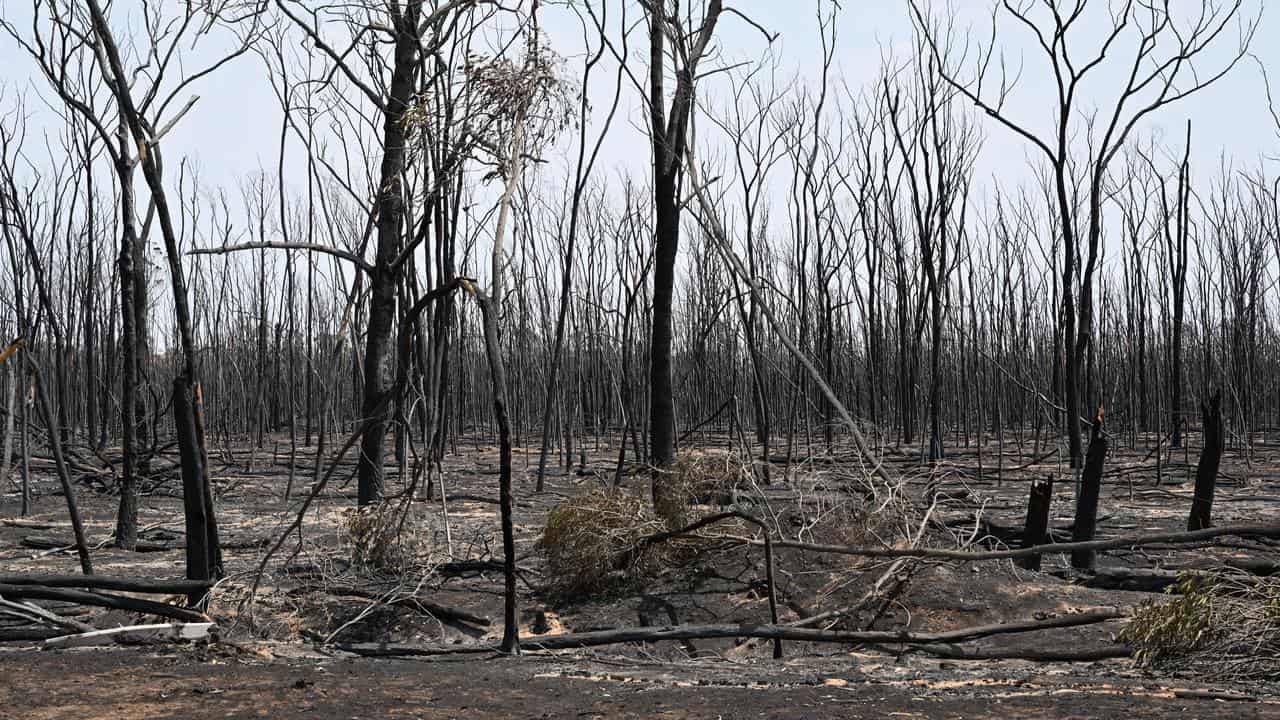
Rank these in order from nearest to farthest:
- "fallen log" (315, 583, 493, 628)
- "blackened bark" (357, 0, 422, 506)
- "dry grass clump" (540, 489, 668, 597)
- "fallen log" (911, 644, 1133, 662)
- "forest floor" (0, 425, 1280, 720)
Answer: "forest floor" (0, 425, 1280, 720)
"fallen log" (911, 644, 1133, 662)
"fallen log" (315, 583, 493, 628)
"dry grass clump" (540, 489, 668, 597)
"blackened bark" (357, 0, 422, 506)

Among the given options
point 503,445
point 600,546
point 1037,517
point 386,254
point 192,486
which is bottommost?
point 600,546

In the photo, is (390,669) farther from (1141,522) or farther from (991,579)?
(1141,522)

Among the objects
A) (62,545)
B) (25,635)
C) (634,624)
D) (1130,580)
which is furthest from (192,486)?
(1130,580)

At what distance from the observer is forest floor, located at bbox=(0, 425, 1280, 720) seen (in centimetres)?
346

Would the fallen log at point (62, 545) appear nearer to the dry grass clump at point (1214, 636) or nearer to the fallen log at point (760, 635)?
the fallen log at point (760, 635)

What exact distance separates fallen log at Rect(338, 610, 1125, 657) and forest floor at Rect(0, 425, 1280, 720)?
0.26ft

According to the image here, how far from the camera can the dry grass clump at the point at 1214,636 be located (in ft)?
12.8

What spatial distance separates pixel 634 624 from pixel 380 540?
1.59 m

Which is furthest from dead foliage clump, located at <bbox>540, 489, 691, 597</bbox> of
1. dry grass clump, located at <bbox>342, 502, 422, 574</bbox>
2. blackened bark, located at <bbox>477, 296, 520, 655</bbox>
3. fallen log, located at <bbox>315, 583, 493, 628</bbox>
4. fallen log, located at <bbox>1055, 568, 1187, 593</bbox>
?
fallen log, located at <bbox>1055, 568, 1187, 593</bbox>

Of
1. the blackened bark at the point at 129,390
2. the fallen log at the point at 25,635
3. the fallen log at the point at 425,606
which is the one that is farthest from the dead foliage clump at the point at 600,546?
the blackened bark at the point at 129,390

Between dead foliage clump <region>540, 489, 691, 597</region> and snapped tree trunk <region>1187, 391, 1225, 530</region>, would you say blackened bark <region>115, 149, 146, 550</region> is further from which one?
snapped tree trunk <region>1187, 391, 1225, 530</region>

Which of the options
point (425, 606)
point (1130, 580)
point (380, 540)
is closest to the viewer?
point (425, 606)

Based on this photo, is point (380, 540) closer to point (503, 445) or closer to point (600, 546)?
point (600, 546)

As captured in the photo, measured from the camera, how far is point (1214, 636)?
158 inches
